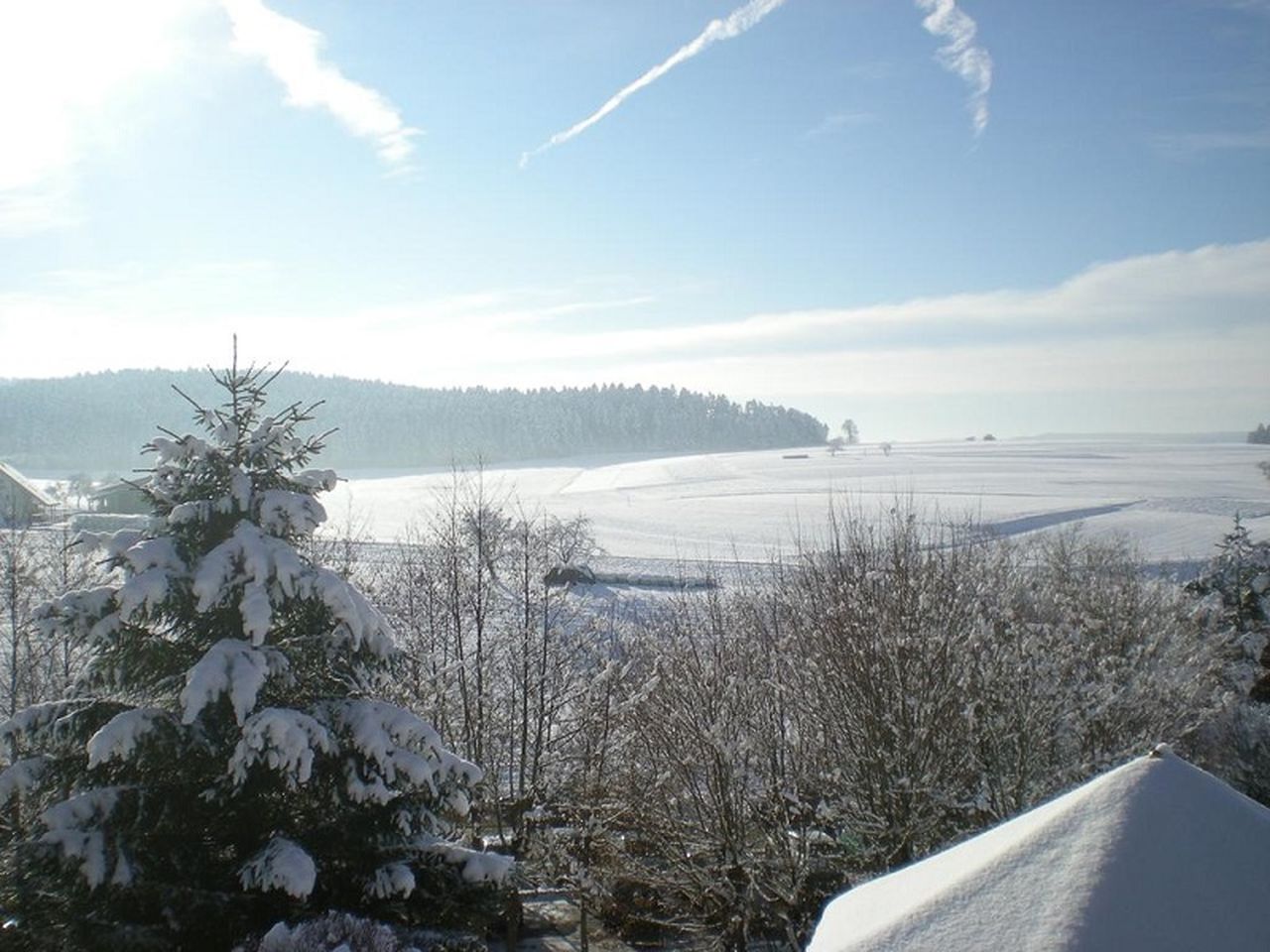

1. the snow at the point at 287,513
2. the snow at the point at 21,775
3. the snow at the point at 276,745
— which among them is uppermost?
the snow at the point at 287,513

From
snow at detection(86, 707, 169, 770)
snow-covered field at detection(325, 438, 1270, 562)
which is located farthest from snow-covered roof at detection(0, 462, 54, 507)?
snow at detection(86, 707, 169, 770)

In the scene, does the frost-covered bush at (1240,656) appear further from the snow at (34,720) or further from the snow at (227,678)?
the snow at (34,720)

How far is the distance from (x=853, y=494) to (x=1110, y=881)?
68789 millimetres

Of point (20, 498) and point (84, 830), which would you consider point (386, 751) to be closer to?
point (84, 830)

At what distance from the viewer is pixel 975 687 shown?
1480 cm

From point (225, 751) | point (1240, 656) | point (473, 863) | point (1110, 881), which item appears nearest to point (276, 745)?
point (225, 751)

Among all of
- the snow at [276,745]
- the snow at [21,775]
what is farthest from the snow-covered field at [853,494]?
the snow at [21,775]

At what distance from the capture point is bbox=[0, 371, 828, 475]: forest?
305 feet

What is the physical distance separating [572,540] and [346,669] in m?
39.6

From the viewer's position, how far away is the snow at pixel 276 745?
23.7 feet

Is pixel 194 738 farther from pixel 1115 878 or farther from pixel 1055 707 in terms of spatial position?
pixel 1055 707

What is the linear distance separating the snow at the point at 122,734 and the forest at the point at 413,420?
256 ft

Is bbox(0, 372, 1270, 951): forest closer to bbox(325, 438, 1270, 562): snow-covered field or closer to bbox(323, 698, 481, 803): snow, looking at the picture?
bbox(323, 698, 481, 803): snow

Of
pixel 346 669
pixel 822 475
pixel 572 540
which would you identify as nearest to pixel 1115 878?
pixel 346 669
